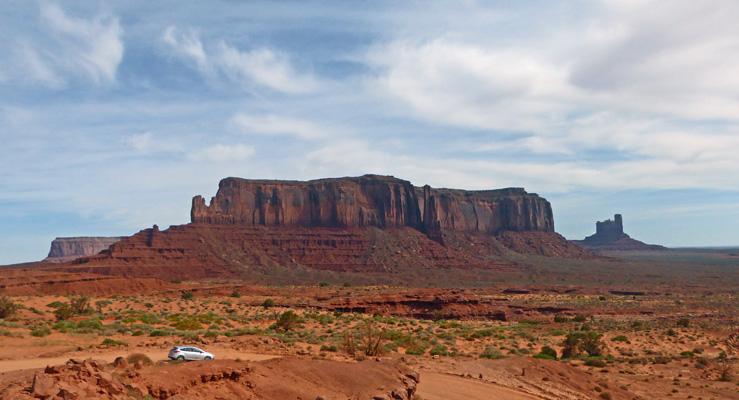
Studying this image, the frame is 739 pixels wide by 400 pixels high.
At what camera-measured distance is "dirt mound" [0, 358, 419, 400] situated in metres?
9.82

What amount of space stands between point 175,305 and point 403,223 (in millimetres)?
99112

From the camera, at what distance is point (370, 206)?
141750 millimetres

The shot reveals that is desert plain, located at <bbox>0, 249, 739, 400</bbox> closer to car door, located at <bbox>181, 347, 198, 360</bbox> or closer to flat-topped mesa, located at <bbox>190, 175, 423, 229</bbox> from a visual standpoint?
car door, located at <bbox>181, 347, 198, 360</bbox>

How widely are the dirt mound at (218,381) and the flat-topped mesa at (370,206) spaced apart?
109 m

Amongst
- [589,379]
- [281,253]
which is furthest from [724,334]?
[281,253]

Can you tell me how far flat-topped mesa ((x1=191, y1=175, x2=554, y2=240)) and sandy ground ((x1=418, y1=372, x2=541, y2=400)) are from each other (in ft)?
352

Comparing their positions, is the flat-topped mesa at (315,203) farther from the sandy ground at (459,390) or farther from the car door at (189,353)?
the sandy ground at (459,390)

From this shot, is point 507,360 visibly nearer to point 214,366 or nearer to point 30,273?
point 214,366

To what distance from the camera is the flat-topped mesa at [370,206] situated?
126 m

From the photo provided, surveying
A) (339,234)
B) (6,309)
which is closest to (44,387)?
(6,309)

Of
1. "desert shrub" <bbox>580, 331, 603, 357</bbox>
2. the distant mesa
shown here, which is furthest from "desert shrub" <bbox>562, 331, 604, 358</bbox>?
the distant mesa

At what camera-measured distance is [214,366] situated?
12.9 meters

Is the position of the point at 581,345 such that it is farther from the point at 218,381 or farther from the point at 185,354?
the point at 218,381

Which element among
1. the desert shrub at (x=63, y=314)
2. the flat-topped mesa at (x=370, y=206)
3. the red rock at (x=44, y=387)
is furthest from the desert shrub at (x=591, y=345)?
the flat-topped mesa at (x=370, y=206)
